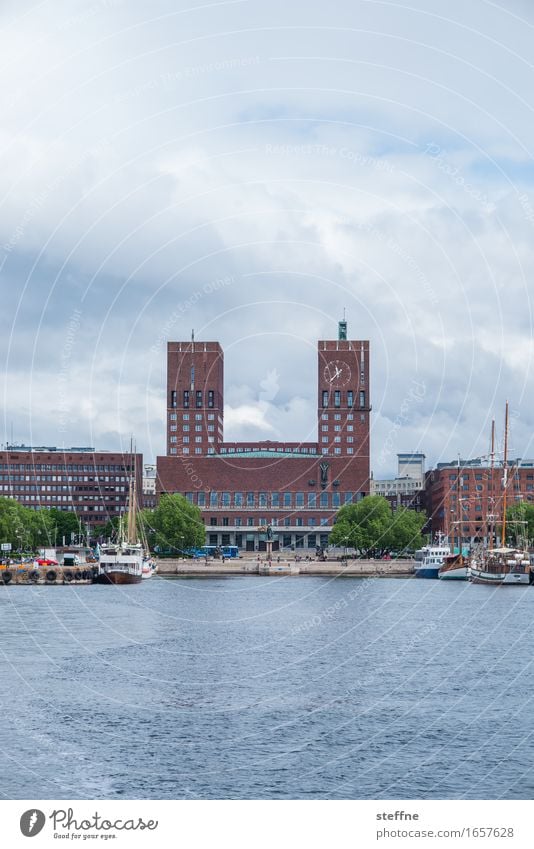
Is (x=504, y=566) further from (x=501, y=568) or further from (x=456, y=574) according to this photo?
(x=456, y=574)

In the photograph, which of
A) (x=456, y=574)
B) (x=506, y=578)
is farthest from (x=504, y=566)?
(x=456, y=574)

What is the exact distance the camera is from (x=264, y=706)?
163 ft

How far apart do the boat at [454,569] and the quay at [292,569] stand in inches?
464

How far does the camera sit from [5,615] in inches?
3654

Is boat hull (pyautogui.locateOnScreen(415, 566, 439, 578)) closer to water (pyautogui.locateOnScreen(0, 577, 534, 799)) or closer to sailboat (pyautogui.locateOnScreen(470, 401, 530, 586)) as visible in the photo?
sailboat (pyautogui.locateOnScreen(470, 401, 530, 586))

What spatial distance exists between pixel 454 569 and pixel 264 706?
125 meters

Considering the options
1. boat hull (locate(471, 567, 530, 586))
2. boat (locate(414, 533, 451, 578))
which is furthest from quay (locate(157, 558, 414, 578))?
boat hull (locate(471, 567, 530, 586))

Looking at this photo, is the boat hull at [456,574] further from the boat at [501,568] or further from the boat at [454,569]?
the boat at [501,568]

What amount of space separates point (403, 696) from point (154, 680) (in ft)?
38.5

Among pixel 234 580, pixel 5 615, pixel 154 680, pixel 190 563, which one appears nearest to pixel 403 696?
pixel 154 680

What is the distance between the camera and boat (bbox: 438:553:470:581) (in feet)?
560

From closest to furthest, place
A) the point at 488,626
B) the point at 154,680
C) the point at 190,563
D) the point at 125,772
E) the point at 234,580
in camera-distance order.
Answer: the point at 125,772 < the point at 154,680 < the point at 488,626 < the point at 234,580 < the point at 190,563

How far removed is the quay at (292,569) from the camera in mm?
184375
